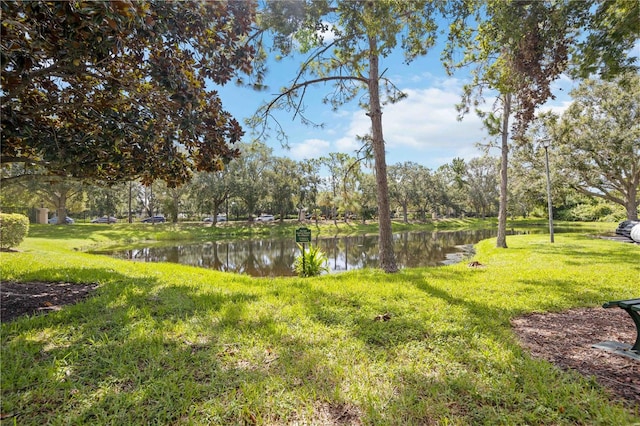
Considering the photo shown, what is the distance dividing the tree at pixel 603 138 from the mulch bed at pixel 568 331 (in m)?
18.4

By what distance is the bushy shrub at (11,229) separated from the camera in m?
10.9

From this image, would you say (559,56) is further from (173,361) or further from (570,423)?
(173,361)

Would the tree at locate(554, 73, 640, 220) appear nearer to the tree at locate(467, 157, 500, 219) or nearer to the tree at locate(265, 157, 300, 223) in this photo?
the tree at locate(265, 157, 300, 223)

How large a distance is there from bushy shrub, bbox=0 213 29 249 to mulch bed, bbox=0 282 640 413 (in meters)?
7.87

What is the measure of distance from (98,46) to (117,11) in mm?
553

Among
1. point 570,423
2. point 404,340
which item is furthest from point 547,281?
point 570,423

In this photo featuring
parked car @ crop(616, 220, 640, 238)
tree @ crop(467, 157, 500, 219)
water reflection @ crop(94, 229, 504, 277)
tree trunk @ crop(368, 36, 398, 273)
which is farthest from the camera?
tree @ crop(467, 157, 500, 219)

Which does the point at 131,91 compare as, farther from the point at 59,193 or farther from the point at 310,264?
the point at 59,193

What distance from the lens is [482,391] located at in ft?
7.88

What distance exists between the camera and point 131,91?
3703mm

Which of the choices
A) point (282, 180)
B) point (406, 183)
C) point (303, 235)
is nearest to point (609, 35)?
point (303, 235)

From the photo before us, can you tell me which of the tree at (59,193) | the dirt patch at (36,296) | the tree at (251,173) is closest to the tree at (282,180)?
the tree at (251,173)

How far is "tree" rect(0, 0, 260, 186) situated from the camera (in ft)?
10.0

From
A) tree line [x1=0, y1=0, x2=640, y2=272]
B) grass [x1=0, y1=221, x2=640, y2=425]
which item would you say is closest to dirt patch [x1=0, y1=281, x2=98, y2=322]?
grass [x1=0, y1=221, x2=640, y2=425]
